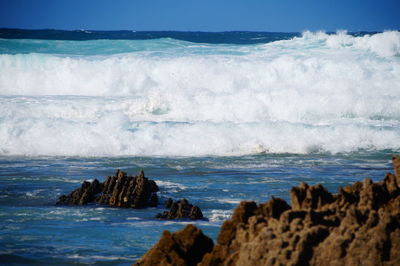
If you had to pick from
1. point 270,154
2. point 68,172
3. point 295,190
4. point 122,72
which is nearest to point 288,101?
point 270,154

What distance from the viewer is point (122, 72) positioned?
31.2 meters

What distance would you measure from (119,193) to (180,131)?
28.6 feet

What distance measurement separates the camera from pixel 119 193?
980 cm

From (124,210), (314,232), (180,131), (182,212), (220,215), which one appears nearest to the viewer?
(314,232)

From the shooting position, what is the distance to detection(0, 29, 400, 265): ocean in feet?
28.4

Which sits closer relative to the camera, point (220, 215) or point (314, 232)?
point (314, 232)

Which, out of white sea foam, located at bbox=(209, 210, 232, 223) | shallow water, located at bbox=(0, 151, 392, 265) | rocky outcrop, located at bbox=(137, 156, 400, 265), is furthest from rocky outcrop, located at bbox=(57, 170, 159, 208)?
rocky outcrop, located at bbox=(137, 156, 400, 265)

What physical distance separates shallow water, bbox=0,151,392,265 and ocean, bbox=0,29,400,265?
0.9 inches

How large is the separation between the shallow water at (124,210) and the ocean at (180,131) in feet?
0.07

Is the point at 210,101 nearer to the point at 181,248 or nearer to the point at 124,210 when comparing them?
the point at 124,210

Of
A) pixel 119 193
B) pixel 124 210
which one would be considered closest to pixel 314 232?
pixel 124 210

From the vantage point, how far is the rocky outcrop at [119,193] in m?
9.73

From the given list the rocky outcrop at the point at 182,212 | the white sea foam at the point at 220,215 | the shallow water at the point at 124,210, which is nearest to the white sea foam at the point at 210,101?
the shallow water at the point at 124,210

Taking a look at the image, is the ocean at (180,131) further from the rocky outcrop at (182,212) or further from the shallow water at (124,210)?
the rocky outcrop at (182,212)
